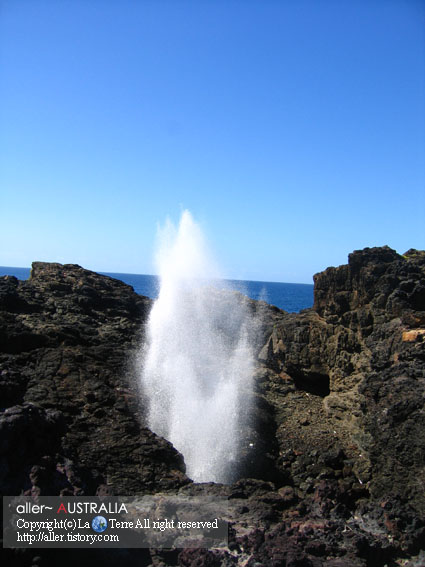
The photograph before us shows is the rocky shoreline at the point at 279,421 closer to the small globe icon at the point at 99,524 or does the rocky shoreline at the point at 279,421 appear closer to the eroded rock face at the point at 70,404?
the eroded rock face at the point at 70,404

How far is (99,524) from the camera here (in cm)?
793

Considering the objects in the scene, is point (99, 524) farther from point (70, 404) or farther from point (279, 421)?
point (279, 421)

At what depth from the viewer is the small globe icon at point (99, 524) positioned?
7895 millimetres

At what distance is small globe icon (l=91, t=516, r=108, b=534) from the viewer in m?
7.89

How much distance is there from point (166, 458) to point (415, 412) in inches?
229

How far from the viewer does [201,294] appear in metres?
23.1

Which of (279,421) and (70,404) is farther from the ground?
(70,404)

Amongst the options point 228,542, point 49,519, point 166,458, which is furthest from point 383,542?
point 49,519

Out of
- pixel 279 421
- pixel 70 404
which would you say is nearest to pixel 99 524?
pixel 70 404

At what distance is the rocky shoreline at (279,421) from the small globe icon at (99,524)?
1.20ft

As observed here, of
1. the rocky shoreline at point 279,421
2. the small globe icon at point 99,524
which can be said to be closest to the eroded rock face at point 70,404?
the rocky shoreline at point 279,421

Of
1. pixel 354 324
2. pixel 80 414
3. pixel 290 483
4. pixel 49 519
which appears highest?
pixel 354 324

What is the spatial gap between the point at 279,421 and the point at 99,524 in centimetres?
762

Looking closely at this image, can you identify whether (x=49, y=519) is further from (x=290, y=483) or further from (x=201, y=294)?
(x=201, y=294)
